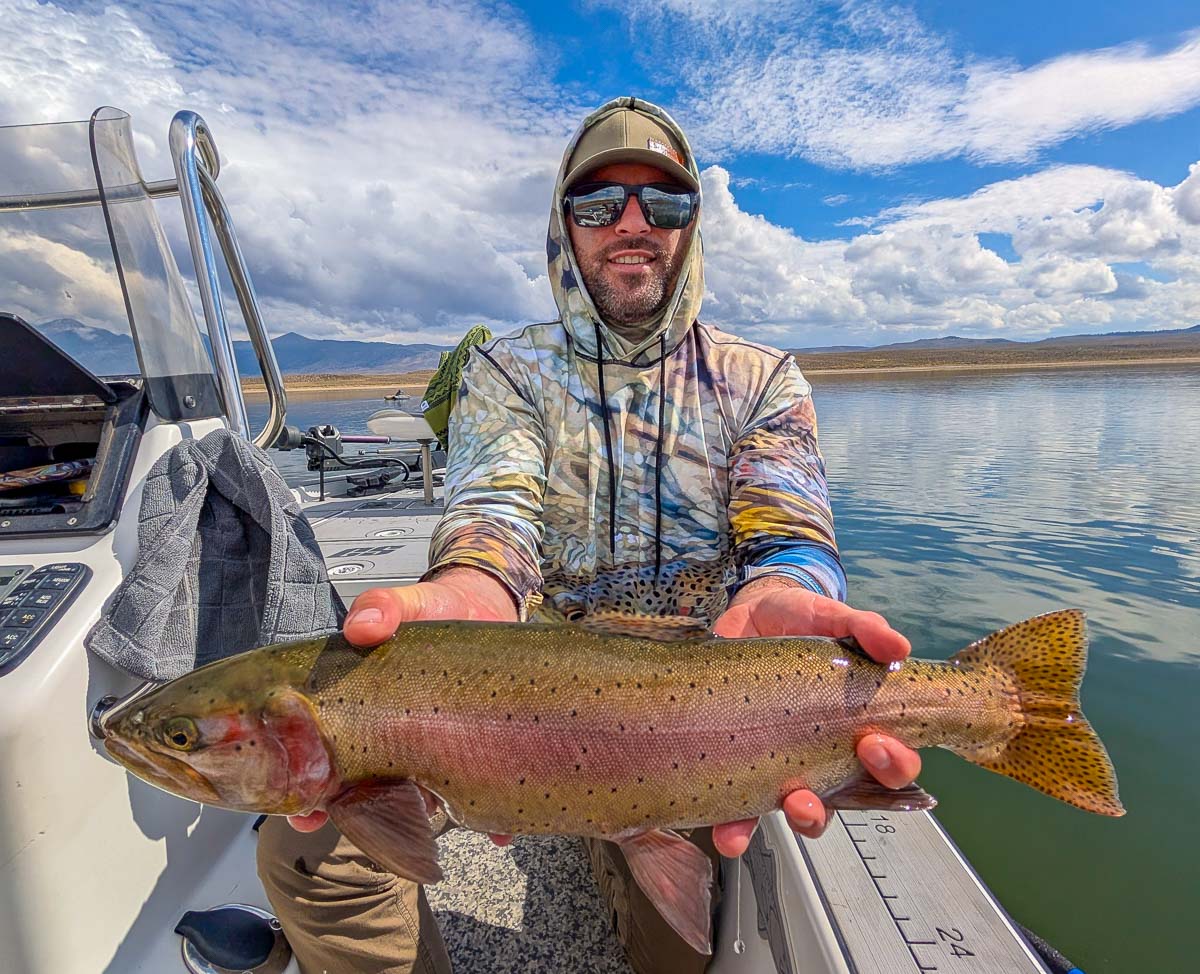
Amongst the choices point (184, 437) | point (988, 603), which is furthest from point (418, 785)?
point (988, 603)

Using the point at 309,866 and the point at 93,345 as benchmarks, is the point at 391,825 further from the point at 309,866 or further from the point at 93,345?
the point at 93,345

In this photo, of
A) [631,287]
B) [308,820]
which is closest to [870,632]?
[308,820]

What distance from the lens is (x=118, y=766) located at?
2.44m

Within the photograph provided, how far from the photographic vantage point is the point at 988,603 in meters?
10.4

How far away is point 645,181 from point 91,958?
3833mm

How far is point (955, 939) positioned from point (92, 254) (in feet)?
17.3

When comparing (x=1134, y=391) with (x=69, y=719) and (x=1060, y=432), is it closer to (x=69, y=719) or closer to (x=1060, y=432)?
(x=1060, y=432)

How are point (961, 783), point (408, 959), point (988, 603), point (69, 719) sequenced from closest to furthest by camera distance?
1. point (69, 719)
2. point (408, 959)
3. point (961, 783)
4. point (988, 603)

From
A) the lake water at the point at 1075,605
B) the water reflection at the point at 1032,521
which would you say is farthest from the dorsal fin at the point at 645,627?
the water reflection at the point at 1032,521

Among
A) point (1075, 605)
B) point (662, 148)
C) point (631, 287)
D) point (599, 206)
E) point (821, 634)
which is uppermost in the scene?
point (662, 148)

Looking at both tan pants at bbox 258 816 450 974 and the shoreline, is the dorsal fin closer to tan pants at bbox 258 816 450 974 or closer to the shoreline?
tan pants at bbox 258 816 450 974

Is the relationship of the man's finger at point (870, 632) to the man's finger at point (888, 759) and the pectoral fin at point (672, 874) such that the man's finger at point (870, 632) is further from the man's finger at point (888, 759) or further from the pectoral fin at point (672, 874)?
the pectoral fin at point (672, 874)

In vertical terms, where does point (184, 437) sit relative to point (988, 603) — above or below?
above

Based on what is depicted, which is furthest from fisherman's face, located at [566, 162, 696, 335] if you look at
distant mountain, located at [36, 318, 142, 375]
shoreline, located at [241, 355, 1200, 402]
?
shoreline, located at [241, 355, 1200, 402]
